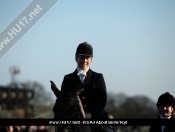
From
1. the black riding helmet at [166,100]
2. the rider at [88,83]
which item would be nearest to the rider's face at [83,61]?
the rider at [88,83]

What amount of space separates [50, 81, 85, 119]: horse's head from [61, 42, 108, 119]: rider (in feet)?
1.02

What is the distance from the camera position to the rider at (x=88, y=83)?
18.9 feet

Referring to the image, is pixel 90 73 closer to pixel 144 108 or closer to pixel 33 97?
pixel 33 97

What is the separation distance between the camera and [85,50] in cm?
588

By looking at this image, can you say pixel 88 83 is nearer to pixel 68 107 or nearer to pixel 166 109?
pixel 68 107

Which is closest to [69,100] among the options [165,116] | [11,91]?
[165,116]

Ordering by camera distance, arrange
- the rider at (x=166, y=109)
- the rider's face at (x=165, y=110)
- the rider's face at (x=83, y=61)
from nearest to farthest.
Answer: the rider at (x=166, y=109)
the rider's face at (x=165, y=110)
the rider's face at (x=83, y=61)

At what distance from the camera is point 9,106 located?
8.91 metres

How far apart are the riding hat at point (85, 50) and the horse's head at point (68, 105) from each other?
1.96ft

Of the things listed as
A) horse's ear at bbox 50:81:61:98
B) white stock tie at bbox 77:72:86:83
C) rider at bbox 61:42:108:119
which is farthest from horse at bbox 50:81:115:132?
white stock tie at bbox 77:72:86:83

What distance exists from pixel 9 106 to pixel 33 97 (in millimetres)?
1033

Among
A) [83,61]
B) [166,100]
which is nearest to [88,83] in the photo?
[83,61]

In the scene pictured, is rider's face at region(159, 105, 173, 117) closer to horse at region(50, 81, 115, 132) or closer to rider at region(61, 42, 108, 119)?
rider at region(61, 42, 108, 119)

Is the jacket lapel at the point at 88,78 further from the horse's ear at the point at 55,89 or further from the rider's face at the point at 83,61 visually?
the horse's ear at the point at 55,89
